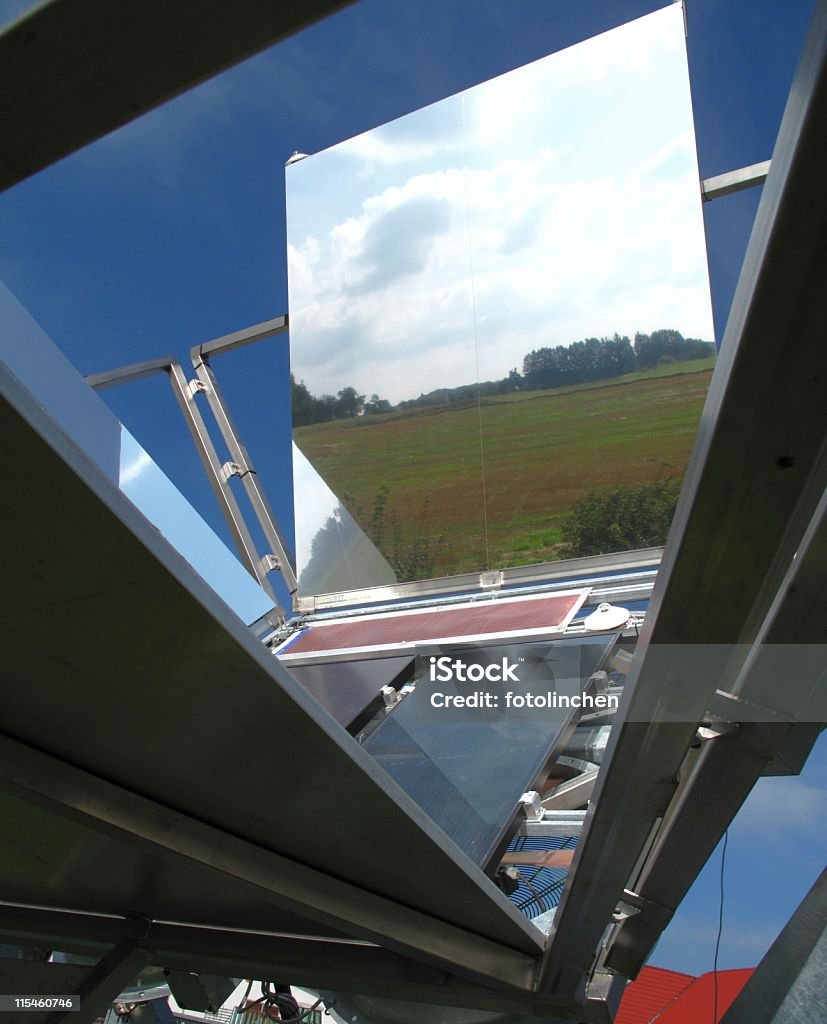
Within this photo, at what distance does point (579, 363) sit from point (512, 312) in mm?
533

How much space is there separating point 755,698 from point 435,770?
120 centimetres

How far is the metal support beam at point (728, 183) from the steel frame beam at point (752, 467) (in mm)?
4051

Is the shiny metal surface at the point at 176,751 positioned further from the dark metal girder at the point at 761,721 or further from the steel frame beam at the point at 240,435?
the steel frame beam at the point at 240,435

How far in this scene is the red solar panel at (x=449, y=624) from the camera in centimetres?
324

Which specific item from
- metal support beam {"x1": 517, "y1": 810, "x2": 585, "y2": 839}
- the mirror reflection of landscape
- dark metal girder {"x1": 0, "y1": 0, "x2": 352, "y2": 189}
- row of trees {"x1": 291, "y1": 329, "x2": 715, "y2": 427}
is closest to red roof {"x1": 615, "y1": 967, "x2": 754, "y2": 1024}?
the mirror reflection of landscape

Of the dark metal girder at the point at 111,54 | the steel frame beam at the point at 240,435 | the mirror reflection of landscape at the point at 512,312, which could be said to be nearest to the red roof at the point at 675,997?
the mirror reflection of landscape at the point at 512,312

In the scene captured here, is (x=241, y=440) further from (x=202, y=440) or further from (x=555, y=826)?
(x=555, y=826)

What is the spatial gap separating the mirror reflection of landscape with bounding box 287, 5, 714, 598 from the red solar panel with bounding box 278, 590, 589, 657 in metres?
0.68

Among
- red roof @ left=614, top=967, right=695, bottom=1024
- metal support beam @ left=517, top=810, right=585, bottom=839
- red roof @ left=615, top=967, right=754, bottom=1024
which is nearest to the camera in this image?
metal support beam @ left=517, top=810, right=585, bottom=839

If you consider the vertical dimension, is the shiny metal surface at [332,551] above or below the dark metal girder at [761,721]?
above

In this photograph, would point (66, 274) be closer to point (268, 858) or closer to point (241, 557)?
point (241, 557)

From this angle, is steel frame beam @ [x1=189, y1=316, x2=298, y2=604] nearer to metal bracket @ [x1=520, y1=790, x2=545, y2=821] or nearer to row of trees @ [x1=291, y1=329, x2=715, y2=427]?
row of trees @ [x1=291, y1=329, x2=715, y2=427]

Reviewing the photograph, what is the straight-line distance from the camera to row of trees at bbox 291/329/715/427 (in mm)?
4316

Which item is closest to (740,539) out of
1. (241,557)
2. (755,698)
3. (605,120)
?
(755,698)
